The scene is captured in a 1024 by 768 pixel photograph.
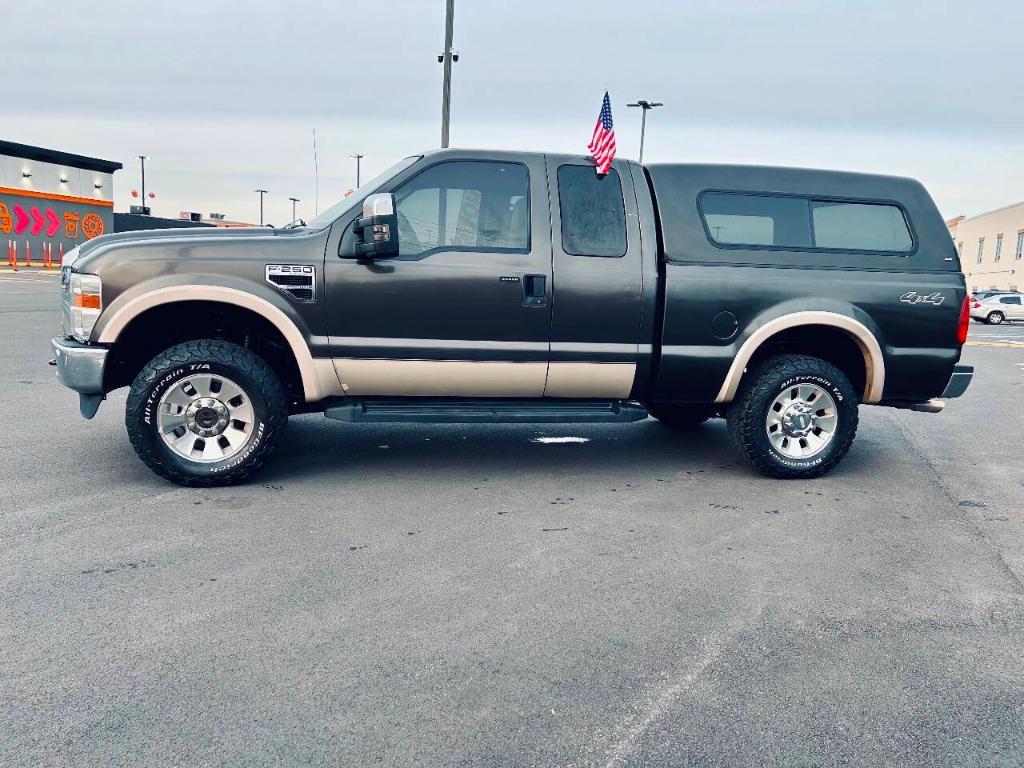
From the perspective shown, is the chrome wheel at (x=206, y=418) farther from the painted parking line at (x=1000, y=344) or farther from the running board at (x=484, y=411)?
the painted parking line at (x=1000, y=344)

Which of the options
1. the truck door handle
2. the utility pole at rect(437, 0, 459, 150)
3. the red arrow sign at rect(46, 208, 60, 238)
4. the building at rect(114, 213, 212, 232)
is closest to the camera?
the truck door handle

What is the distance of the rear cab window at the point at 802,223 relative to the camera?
19.3 ft

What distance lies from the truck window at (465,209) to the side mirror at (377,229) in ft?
0.57

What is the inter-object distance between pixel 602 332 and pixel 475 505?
1387 millimetres

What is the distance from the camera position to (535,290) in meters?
5.48

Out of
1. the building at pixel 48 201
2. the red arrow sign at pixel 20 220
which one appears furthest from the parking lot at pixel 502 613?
the red arrow sign at pixel 20 220

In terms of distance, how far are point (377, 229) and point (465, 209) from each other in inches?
25.5

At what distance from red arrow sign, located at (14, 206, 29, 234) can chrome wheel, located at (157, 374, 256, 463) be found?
39.4 metres

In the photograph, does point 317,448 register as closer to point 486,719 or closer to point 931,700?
point 486,719

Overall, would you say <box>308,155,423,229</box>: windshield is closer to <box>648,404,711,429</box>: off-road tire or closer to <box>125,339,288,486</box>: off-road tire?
<box>125,339,288,486</box>: off-road tire

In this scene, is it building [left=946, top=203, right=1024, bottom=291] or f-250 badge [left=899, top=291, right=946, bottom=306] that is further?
building [left=946, top=203, right=1024, bottom=291]

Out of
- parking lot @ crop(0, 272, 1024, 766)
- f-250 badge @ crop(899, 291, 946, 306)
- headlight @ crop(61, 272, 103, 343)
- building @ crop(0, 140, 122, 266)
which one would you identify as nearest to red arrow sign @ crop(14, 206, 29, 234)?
building @ crop(0, 140, 122, 266)

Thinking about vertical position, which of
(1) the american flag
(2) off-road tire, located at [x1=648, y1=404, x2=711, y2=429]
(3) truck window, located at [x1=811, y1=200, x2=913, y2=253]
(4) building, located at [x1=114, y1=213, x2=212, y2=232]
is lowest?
(2) off-road tire, located at [x1=648, y1=404, x2=711, y2=429]

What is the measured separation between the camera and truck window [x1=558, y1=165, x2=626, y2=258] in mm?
5586
